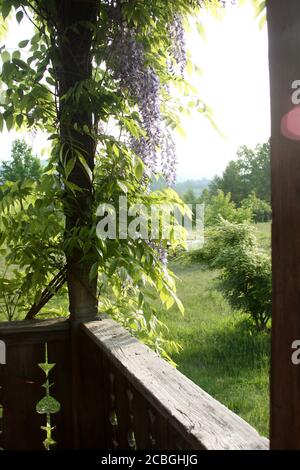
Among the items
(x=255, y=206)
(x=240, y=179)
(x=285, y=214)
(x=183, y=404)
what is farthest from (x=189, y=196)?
(x=285, y=214)

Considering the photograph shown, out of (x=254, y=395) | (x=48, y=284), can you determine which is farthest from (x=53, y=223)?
(x=254, y=395)

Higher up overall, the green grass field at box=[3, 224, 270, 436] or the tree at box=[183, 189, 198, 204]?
the tree at box=[183, 189, 198, 204]

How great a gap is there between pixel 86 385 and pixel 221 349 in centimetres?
272

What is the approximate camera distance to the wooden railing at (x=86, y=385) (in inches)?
46.4

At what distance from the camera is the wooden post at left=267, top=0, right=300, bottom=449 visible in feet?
2.05

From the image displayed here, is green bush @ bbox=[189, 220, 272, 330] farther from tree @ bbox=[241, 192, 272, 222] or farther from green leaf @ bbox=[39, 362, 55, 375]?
green leaf @ bbox=[39, 362, 55, 375]

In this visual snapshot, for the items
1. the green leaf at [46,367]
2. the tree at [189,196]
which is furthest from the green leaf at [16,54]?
the tree at [189,196]

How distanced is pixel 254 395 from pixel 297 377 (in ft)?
8.98

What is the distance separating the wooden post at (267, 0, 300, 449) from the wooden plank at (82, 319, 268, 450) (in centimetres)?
13

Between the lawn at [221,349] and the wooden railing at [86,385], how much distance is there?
853mm

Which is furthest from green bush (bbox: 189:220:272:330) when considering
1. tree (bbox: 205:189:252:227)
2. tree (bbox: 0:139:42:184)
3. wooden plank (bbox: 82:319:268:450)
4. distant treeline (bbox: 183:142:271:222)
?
wooden plank (bbox: 82:319:268:450)

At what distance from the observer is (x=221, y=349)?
4.31 meters

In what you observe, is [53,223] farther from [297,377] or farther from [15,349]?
[297,377]

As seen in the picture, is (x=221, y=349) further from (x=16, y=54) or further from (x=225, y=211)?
(x=16, y=54)
